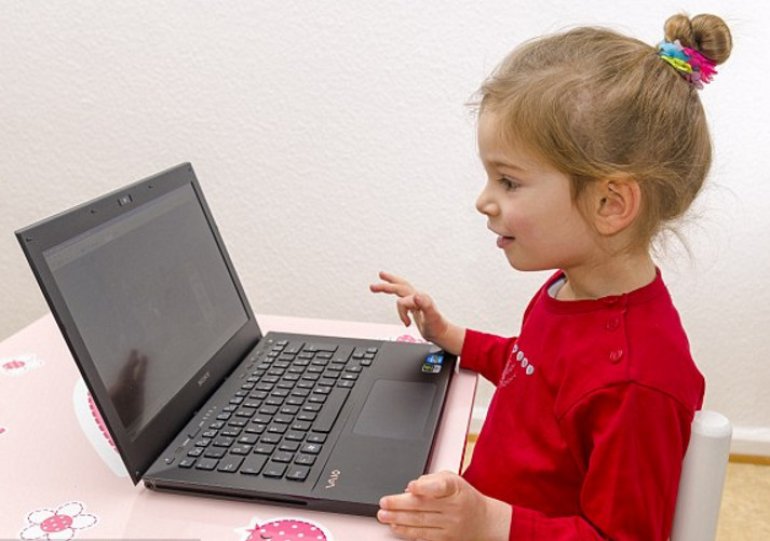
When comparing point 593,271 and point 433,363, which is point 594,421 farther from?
point 433,363

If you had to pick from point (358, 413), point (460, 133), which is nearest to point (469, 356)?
point (358, 413)

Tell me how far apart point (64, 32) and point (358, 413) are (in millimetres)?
1307

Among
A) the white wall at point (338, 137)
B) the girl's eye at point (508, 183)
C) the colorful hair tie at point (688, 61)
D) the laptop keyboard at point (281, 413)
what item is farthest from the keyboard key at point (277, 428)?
the white wall at point (338, 137)

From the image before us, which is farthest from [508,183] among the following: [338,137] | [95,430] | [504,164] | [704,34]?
[338,137]

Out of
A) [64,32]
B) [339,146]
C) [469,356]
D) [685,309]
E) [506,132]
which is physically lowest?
[685,309]

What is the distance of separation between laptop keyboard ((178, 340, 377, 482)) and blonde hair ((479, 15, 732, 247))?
34cm

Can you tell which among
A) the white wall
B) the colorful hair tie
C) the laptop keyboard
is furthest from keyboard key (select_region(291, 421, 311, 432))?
the white wall

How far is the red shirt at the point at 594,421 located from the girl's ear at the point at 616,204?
0.07 m

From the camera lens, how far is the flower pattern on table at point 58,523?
65 centimetres

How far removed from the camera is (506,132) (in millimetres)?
781

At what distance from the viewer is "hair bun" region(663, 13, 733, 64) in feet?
2.57

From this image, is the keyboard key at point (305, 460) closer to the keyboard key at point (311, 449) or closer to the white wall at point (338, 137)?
the keyboard key at point (311, 449)

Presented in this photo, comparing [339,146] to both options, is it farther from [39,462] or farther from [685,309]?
[39,462]

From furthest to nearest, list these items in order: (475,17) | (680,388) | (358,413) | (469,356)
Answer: (475,17) → (469,356) → (358,413) → (680,388)
